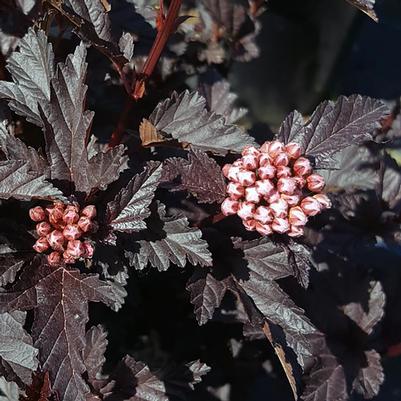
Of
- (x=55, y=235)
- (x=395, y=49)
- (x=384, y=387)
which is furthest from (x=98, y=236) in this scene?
(x=395, y=49)

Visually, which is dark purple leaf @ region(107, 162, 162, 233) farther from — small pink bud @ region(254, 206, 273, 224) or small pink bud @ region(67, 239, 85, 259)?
small pink bud @ region(254, 206, 273, 224)

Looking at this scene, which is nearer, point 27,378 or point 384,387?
point 27,378

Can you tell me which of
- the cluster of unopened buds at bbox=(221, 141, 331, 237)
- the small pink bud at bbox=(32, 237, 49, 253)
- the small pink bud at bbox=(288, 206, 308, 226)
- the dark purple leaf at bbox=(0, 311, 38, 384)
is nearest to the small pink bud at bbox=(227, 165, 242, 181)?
the cluster of unopened buds at bbox=(221, 141, 331, 237)

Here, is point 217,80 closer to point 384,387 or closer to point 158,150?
point 158,150

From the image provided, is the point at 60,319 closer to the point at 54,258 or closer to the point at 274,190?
the point at 54,258

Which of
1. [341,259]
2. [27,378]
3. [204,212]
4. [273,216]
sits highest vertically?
[273,216]

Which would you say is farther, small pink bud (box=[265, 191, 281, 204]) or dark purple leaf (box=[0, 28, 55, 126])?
dark purple leaf (box=[0, 28, 55, 126])

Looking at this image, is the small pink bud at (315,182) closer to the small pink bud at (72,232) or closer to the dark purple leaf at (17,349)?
the small pink bud at (72,232)
